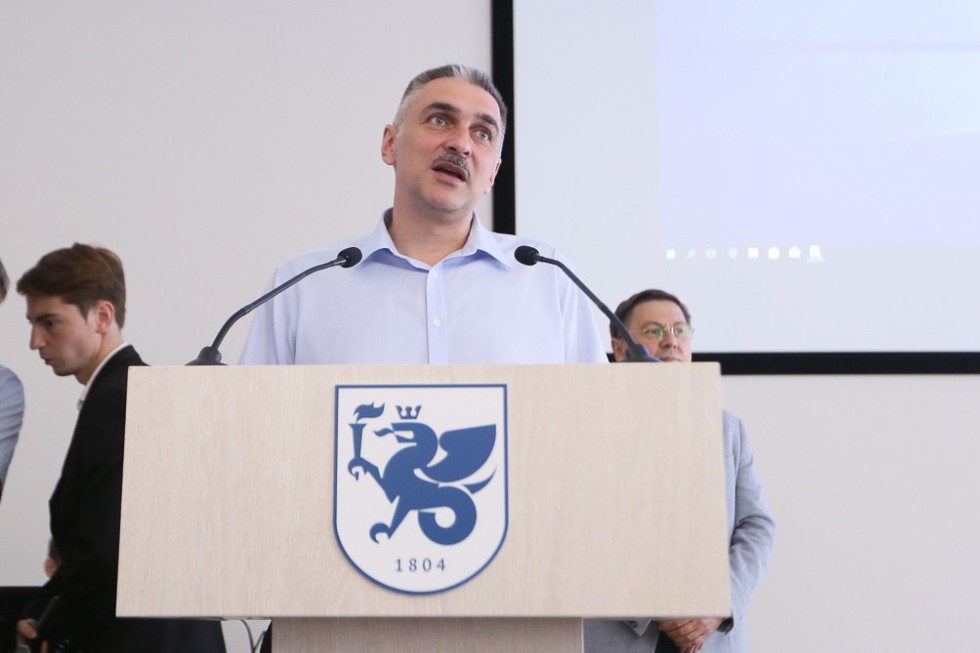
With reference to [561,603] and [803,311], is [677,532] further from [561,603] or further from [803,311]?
[803,311]

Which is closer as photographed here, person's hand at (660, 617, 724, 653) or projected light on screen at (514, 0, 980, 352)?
person's hand at (660, 617, 724, 653)

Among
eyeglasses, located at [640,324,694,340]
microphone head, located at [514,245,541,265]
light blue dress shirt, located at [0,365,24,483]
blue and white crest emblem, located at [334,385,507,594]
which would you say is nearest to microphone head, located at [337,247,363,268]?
microphone head, located at [514,245,541,265]

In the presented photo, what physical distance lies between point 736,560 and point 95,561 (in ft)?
4.74

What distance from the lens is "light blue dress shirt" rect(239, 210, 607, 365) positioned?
6.67 ft

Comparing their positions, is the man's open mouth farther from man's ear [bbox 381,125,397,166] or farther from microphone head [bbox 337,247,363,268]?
microphone head [bbox 337,247,363,268]

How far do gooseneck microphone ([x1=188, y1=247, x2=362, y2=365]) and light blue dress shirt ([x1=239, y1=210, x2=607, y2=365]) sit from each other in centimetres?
30

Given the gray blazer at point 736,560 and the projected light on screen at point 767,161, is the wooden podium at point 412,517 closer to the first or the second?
the gray blazer at point 736,560

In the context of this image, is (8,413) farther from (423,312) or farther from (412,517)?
(412,517)

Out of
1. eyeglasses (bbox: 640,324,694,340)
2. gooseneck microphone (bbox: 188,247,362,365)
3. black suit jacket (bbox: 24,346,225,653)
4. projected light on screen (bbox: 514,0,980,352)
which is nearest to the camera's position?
gooseneck microphone (bbox: 188,247,362,365)

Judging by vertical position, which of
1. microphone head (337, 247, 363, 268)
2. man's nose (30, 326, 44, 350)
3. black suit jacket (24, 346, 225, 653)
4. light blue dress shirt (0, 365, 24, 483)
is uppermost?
microphone head (337, 247, 363, 268)

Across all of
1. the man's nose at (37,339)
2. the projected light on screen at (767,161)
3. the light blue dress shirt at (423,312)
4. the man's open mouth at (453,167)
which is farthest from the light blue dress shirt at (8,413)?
the projected light on screen at (767,161)

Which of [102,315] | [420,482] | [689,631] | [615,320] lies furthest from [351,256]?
[689,631]

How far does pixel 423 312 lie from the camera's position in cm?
206

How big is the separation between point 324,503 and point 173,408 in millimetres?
225
